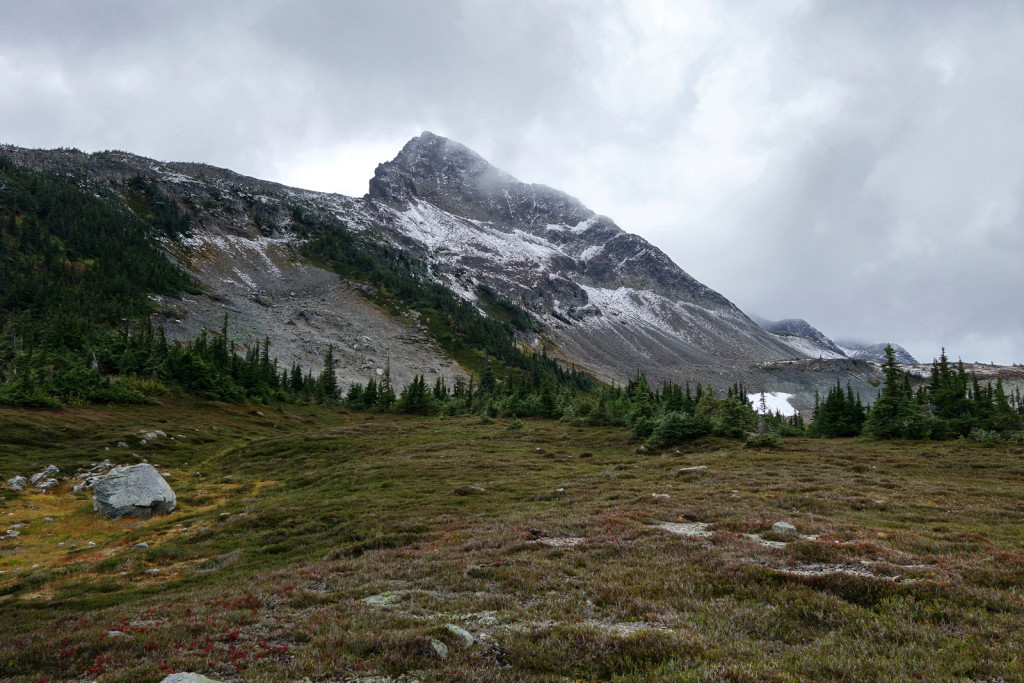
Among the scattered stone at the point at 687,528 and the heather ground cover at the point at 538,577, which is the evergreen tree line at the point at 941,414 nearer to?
the heather ground cover at the point at 538,577

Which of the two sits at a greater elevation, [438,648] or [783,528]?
[783,528]

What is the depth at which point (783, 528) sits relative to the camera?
15.7m

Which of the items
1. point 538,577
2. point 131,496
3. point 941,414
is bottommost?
point 131,496

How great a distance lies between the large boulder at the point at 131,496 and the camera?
27547 mm

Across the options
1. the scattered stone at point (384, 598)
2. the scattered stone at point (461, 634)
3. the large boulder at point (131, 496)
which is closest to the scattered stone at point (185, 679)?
the scattered stone at point (461, 634)

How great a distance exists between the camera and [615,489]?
2700 cm

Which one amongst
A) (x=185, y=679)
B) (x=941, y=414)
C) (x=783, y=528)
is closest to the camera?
(x=185, y=679)

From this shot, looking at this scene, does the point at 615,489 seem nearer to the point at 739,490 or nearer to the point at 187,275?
the point at 739,490

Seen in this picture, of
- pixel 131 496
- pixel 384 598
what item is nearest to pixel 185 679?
pixel 384 598

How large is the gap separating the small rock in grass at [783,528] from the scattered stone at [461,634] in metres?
12.3

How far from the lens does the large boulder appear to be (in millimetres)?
27547

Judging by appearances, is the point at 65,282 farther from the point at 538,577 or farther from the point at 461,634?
the point at 461,634

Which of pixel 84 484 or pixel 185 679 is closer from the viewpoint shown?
pixel 185 679

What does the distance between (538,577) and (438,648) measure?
483 cm
